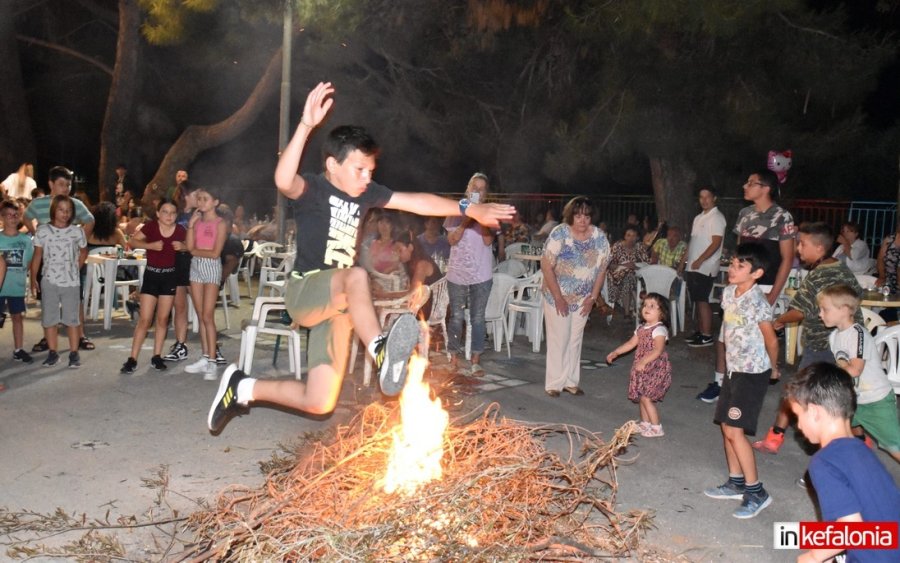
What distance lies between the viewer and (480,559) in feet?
10.8

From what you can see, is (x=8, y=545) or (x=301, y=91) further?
(x=301, y=91)

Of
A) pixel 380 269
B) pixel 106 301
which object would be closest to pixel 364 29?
pixel 106 301

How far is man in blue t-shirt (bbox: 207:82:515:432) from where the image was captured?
428 cm

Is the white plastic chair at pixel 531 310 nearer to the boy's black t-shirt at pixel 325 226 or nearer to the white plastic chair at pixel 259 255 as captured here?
the white plastic chair at pixel 259 255

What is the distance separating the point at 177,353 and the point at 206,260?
3.84 ft

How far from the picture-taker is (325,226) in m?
4.43

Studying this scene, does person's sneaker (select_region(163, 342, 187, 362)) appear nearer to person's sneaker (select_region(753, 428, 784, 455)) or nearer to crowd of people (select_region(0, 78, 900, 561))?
crowd of people (select_region(0, 78, 900, 561))

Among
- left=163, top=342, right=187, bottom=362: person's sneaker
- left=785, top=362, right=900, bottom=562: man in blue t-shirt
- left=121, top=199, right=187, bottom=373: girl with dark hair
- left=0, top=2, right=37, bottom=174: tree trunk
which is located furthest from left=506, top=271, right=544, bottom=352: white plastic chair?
left=0, top=2, right=37, bottom=174: tree trunk

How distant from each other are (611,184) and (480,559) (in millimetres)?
22936

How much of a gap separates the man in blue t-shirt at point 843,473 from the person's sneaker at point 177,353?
6490 mm

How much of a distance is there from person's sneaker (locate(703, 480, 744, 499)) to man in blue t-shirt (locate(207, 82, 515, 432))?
2.11m

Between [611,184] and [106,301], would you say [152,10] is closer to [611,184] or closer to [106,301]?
[106,301]

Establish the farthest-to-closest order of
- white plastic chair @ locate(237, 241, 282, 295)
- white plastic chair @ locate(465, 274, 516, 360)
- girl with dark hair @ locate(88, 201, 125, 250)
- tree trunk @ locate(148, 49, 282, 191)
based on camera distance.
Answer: tree trunk @ locate(148, 49, 282, 191) < white plastic chair @ locate(237, 241, 282, 295) < girl with dark hair @ locate(88, 201, 125, 250) < white plastic chair @ locate(465, 274, 516, 360)

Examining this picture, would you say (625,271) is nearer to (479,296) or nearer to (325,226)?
(479,296)
